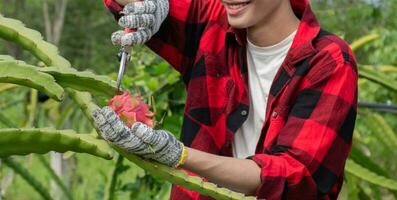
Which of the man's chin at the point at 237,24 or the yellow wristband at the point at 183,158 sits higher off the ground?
the man's chin at the point at 237,24

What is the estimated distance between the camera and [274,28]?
1.74 metres

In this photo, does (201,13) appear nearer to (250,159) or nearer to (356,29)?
(250,159)

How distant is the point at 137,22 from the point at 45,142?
38 cm

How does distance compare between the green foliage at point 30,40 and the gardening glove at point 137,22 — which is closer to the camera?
the green foliage at point 30,40

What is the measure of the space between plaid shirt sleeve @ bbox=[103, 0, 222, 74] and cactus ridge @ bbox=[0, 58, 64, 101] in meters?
0.66

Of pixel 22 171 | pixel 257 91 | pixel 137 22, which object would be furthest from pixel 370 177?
pixel 137 22

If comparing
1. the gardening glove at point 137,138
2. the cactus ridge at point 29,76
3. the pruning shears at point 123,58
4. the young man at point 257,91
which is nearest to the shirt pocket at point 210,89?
the young man at point 257,91

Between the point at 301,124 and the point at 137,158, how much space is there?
42 cm

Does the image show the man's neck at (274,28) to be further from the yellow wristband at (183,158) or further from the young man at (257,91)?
the yellow wristband at (183,158)

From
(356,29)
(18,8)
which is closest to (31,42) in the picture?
(356,29)

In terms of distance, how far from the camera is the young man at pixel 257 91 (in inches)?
59.6

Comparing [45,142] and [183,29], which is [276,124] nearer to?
[183,29]

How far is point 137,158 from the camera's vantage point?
1.29 metres

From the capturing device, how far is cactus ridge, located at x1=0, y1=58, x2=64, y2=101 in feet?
3.96
